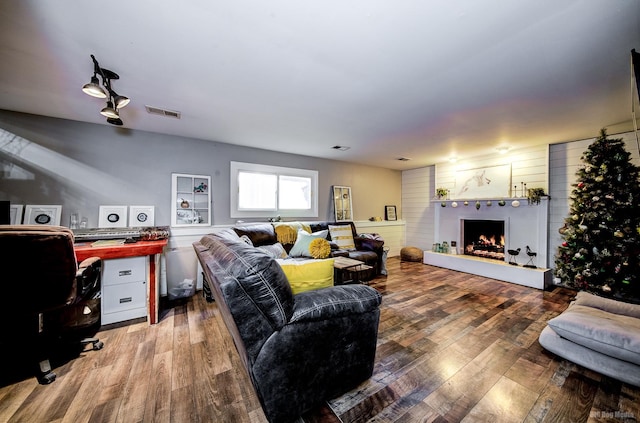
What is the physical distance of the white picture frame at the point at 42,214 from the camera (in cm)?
265

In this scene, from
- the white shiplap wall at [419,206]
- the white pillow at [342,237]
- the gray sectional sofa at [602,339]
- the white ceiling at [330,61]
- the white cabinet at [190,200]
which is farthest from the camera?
the white shiplap wall at [419,206]

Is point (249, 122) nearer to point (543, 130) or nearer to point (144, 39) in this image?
point (144, 39)

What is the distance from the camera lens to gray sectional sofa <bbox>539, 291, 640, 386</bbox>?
5.37ft

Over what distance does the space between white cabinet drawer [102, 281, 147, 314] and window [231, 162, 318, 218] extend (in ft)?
5.55

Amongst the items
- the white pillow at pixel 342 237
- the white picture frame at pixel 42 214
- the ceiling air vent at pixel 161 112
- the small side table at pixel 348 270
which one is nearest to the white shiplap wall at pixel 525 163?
the white pillow at pixel 342 237

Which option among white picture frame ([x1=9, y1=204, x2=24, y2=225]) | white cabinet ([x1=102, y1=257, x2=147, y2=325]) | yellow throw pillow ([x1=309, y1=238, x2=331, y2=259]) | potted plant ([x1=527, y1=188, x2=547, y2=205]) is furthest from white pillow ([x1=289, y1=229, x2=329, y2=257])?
potted plant ([x1=527, y1=188, x2=547, y2=205])

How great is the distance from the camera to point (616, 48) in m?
1.62

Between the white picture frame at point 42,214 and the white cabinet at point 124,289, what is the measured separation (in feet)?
3.52

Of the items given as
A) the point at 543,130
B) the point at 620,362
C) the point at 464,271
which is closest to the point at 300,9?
the point at 620,362

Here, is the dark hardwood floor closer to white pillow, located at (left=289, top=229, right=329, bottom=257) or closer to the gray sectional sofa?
the gray sectional sofa

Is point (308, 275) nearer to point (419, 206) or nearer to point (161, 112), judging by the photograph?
point (161, 112)

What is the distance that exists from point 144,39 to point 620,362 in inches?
162

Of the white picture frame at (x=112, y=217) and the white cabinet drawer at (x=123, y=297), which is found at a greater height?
the white picture frame at (x=112, y=217)

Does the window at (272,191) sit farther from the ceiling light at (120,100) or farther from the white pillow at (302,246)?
the ceiling light at (120,100)
